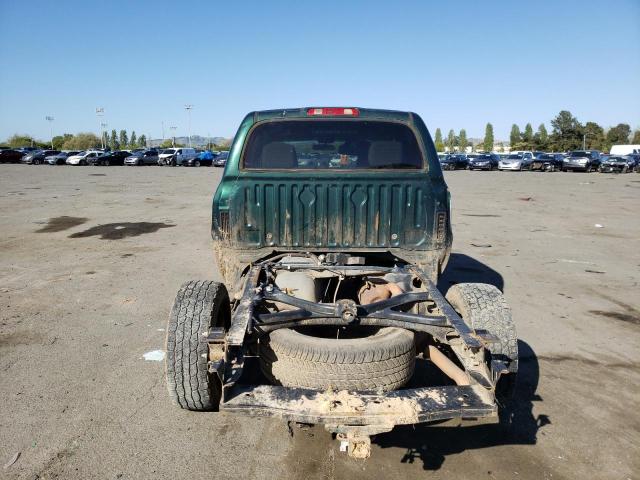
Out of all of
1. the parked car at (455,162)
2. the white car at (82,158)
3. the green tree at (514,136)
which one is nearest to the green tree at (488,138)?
the green tree at (514,136)

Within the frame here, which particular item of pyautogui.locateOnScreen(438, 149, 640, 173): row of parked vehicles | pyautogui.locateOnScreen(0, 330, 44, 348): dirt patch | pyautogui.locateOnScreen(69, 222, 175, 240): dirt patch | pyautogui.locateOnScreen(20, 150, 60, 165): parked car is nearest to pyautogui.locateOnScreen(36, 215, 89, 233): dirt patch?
pyautogui.locateOnScreen(69, 222, 175, 240): dirt patch

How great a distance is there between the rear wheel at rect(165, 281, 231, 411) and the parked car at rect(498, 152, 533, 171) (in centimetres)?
4385

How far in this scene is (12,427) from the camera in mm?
3279

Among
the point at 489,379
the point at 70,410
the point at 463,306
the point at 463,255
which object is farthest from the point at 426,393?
the point at 463,255

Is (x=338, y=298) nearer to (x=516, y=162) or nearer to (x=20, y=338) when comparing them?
(x=20, y=338)

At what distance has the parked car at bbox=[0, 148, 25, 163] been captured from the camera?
49.3 meters

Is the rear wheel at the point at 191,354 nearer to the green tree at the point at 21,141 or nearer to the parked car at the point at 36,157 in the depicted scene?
the parked car at the point at 36,157

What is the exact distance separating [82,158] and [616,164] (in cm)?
4734

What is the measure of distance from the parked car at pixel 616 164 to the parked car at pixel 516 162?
18.8 ft

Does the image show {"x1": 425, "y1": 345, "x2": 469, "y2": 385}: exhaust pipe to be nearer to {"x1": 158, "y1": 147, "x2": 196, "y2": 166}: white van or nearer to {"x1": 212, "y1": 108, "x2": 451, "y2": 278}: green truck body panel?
{"x1": 212, "y1": 108, "x2": 451, "y2": 278}: green truck body panel

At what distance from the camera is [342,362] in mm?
2752

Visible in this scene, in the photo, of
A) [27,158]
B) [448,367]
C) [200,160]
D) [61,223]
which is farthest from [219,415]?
[27,158]

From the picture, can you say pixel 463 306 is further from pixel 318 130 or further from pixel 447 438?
pixel 318 130

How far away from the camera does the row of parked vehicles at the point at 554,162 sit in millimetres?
40438
